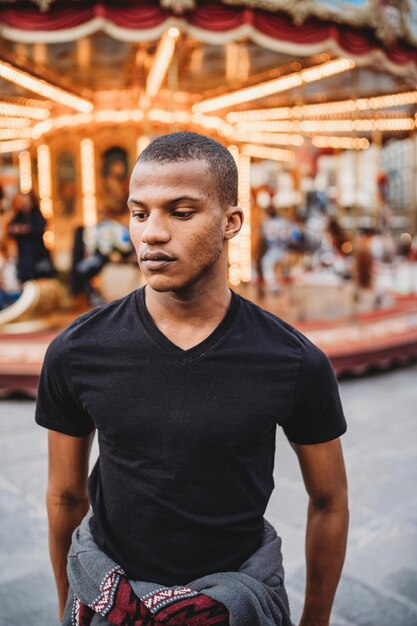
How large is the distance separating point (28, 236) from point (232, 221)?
7.85 m

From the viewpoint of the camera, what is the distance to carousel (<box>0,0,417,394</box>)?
21.0ft

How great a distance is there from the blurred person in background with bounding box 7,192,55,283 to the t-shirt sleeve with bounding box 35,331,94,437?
301 inches

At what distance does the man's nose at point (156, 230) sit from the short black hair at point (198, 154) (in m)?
0.13

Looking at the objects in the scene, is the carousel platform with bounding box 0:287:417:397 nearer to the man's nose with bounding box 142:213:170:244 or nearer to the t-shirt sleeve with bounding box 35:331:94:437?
the t-shirt sleeve with bounding box 35:331:94:437

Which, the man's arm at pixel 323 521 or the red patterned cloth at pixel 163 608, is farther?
the man's arm at pixel 323 521

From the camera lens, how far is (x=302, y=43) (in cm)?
688

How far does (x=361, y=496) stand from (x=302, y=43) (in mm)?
5311

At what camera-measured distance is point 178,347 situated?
1300 mm

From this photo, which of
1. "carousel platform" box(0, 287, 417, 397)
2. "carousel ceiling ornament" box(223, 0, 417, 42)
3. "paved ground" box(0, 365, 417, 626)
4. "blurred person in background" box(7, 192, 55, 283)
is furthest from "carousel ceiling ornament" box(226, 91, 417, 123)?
"paved ground" box(0, 365, 417, 626)

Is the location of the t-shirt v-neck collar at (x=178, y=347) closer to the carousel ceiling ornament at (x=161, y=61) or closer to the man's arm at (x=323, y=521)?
the man's arm at (x=323, y=521)

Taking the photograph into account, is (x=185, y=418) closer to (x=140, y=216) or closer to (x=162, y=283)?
(x=162, y=283)

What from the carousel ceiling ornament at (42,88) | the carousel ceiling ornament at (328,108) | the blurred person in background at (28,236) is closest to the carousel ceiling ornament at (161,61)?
the carousel ceiling ornament at (42,88)

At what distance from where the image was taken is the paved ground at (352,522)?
275 centimetres

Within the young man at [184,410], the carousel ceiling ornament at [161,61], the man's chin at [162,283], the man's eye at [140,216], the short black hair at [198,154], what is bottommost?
the young man at [184,410]
